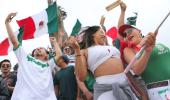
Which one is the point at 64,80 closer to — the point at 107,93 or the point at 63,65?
the point at 63,65

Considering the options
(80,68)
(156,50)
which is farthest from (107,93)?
(156,50)

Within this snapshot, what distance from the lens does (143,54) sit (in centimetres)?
406

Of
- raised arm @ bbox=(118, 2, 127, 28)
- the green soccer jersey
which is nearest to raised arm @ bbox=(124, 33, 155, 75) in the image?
the green soccer jersey

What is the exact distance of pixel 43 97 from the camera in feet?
19.1

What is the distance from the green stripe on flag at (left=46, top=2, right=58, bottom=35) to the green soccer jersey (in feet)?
14.2

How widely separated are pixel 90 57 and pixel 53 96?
4.54 ft

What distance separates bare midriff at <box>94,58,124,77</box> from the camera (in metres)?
4.72

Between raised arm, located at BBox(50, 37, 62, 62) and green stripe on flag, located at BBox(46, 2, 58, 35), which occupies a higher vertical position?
green stripe on flag, located at BBox(46, 2, 58, 35)

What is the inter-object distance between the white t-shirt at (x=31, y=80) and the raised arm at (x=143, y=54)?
1.81 m

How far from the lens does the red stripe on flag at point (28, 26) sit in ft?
28.2

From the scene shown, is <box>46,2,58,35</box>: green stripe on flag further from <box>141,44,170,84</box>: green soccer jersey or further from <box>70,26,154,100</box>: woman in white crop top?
<box>141,44,170,84</box>: green soccer jersey

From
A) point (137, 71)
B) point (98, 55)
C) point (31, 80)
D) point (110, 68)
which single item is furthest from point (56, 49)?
point (137, 71)

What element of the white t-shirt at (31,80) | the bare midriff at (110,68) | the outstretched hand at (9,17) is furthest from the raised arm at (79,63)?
the outstretched hand at (9,17)

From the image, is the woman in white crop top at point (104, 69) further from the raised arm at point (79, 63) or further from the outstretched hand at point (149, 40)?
the outstretched hand at point (149, 40)
